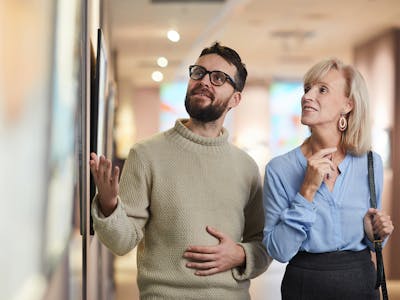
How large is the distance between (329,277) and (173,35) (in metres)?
4.06

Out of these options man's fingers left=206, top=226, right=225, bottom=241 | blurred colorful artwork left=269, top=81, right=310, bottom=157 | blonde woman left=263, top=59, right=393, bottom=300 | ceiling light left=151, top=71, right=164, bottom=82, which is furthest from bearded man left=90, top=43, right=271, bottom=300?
blurred colorful artwork left=269, top=81, right=310, bottom=157

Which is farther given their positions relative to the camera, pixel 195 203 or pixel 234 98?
pixel 234 98

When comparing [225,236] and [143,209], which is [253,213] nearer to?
[225,236]

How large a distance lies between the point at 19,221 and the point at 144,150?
0.85 m

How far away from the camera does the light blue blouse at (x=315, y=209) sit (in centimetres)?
180

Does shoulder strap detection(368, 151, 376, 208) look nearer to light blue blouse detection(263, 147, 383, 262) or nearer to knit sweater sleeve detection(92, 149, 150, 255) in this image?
light blue blouse detection(263, 147, 383, 262)

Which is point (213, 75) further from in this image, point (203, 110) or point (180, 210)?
point (180, 210)

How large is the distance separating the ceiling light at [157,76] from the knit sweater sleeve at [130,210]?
12.2ft

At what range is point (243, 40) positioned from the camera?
6172mm

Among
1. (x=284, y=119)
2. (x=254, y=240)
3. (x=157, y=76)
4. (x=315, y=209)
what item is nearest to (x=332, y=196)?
(x=315, y=209)

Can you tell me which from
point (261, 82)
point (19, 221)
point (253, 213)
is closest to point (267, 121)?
point (261, 82)

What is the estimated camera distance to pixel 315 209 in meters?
1.82

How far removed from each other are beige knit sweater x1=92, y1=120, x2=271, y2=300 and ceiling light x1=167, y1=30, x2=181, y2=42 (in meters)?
3.72

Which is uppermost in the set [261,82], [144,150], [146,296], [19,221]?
[261,82]
